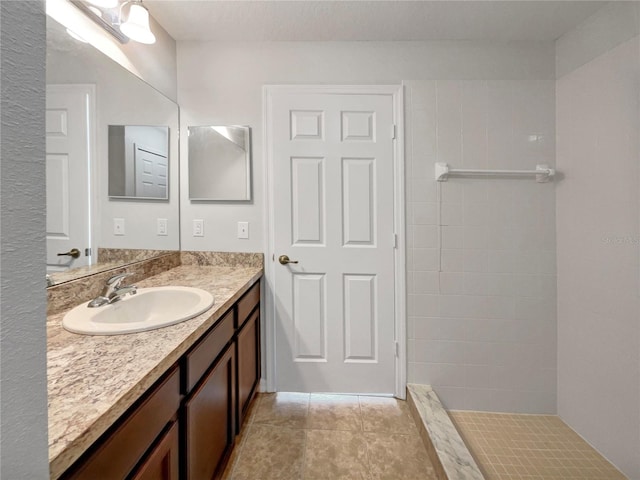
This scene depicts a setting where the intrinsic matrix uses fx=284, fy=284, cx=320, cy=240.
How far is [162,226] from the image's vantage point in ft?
5.87

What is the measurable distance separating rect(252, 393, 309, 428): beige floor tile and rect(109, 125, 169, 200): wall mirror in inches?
57.4

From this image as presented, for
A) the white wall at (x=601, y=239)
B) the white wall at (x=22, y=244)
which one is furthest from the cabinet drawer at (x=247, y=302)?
the white wall at (x=601, y=239)

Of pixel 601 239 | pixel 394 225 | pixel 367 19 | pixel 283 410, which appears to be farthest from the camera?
pixel 394 225

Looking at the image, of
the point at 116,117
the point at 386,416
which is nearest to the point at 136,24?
the point at 116,117

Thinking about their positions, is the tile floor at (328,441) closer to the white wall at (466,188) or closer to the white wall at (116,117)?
the white wall at (466,188)

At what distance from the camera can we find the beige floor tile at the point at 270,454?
1.36 m

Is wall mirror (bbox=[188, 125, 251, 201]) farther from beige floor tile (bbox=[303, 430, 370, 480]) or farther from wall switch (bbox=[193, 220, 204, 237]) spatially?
beige floor tile (bbox=[303, 430, 370, 480])

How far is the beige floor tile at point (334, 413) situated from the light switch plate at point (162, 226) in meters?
1.44

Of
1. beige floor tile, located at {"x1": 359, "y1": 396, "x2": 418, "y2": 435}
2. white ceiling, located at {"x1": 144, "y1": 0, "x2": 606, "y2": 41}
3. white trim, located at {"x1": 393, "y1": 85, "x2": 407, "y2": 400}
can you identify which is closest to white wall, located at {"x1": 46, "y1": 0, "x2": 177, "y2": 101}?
white ceiling, located at {"x1": 144, "y1": 0, "x2": 606, "y2": 41}

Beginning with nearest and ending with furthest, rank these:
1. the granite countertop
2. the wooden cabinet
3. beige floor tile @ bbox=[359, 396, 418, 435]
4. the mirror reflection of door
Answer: the granite countertop, the wooden cabinet, the mirror reflection of door, beige floor tile @ bbox=[359, 396, 418, 435]

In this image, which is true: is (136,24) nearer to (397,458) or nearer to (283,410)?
(283,410)

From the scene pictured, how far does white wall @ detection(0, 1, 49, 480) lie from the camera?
0.33 meters

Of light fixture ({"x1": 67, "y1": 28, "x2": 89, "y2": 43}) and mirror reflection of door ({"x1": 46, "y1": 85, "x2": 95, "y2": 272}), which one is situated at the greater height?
light fixture ({"x1": 67, "y1": 28, "x2": 89, "y2": 43})

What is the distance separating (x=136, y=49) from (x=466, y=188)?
A: 2088 millimetres
